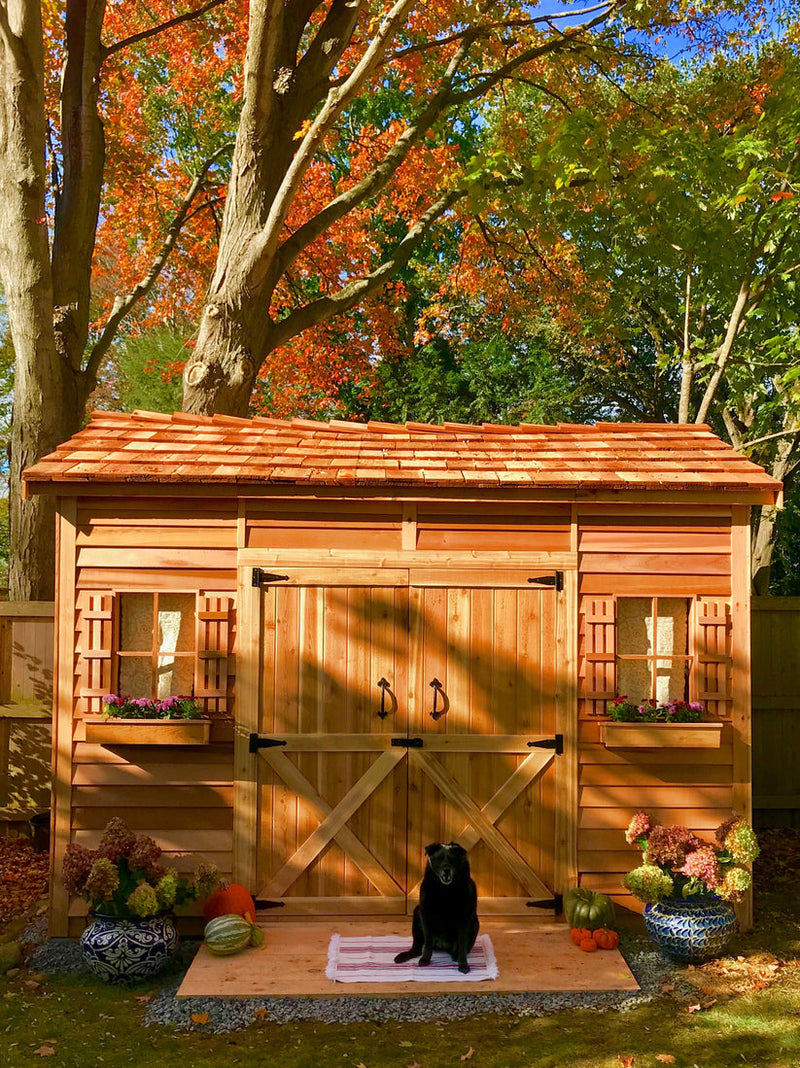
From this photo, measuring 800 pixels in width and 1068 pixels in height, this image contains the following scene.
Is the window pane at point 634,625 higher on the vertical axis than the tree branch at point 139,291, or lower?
lower

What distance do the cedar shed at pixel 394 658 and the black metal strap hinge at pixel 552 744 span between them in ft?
0.04

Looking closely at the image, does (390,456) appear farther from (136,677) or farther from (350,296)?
(350,296)

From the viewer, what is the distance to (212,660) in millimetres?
6012

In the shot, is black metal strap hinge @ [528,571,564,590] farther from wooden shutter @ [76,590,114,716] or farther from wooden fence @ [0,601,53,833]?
wooden fence @ [0,601,53,833]

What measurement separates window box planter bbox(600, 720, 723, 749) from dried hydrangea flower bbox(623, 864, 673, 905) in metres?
0.74

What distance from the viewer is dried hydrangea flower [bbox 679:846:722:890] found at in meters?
5.54

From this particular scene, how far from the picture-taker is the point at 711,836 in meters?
6.14

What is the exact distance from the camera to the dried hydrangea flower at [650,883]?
559 cm

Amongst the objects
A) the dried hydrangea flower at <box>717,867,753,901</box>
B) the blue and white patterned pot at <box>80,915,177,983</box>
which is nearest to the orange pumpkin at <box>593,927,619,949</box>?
the dried hydrangea flower at <box>717,867,753,901</box>

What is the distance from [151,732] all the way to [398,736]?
1.56m

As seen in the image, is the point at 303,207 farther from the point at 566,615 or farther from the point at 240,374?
the point at 566,615

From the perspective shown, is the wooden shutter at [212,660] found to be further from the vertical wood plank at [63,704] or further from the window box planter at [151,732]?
the vertical wood plank at [63,704]

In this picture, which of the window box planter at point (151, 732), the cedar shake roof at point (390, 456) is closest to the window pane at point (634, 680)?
the cedar shake roof at point (390, 456)

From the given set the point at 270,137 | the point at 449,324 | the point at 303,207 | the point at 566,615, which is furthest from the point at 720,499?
the point at 449,324
